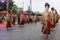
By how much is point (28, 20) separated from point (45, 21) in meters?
16.3

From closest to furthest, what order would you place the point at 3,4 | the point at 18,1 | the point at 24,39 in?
the point at 24,39
the point at 3,4
the point at 18,1

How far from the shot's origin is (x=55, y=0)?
40.5 m

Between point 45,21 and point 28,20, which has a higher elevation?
point 45,21

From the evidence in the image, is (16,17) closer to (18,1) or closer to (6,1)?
(6,1)

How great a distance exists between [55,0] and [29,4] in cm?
470

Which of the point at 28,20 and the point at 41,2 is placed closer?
the point at 28,20

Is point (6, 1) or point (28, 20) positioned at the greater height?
point (6, 1)

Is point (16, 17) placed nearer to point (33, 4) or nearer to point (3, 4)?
point (3, 4)

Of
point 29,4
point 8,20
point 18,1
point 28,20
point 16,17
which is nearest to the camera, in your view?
point 8,20

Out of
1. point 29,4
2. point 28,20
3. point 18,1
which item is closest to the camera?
point 28,20

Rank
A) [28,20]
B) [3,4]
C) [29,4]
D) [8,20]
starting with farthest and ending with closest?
[29,4], [3,4], [28,20], [8,20]

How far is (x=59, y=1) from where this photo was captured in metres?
41.0

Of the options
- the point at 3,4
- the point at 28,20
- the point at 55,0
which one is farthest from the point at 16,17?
the point at 55,0

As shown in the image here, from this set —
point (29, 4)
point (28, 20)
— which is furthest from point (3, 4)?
point (29, 4)
